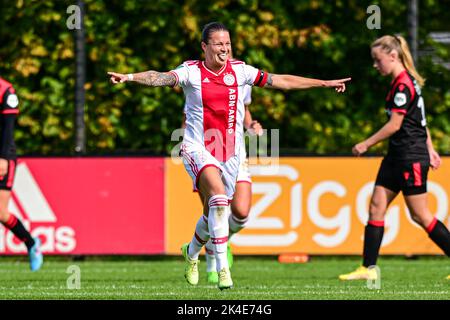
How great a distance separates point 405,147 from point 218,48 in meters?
2.21

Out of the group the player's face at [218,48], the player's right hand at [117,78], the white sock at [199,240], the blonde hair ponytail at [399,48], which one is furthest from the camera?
the blonde hair ponytail at [399,48]

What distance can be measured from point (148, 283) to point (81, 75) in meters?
5.14

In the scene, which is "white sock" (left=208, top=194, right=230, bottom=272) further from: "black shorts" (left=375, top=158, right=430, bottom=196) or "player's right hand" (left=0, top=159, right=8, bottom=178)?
"player's right hand" (left=0, top=159, right=8, bottom=178)

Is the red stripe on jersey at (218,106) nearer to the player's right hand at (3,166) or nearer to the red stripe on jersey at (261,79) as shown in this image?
the red stripe on jersey at (261,79)

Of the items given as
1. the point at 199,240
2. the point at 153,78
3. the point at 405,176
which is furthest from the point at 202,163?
the point at 405,176

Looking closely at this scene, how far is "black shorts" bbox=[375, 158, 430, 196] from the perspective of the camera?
10414 mm

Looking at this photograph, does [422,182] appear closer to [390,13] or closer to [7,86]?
[7,86]

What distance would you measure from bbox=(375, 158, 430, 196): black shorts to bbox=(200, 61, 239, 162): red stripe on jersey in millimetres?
1789

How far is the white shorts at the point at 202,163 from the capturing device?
30.3 feet

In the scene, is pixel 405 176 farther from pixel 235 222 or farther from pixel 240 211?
pixel 235 222

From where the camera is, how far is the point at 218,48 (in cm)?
920

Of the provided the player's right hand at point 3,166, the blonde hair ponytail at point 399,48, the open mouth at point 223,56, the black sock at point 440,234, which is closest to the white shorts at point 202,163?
the open mouth at point 223,56

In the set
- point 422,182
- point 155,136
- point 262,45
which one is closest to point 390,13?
point 262,45

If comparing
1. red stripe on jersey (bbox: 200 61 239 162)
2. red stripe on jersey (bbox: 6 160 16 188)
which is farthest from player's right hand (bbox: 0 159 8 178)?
red stripe on jersey (bbox: 200 61 239 162)
